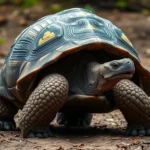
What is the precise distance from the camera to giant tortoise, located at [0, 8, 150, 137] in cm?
412

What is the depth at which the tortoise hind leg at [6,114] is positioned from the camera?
4.82m

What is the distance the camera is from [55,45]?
4305mm

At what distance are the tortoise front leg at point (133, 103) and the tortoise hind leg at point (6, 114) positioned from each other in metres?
1.00

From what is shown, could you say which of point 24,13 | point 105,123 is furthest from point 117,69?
point 24,13

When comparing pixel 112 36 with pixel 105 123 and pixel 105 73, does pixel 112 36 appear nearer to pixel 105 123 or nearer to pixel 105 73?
pixel 105 73

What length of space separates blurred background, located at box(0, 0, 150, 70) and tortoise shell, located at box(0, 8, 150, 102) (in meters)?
7.29

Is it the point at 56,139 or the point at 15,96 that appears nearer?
the point at 56,139

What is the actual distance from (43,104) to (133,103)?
70 centimetres

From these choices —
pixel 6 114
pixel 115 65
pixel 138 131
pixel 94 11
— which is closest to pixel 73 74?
pixel 115 65

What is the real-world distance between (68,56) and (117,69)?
1.69ft

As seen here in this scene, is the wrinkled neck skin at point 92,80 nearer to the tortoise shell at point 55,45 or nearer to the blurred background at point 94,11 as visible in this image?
the tortoise shell at point 55,45

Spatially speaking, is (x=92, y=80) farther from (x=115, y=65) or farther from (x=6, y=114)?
(x=6, y=114)

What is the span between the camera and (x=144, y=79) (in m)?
4.66

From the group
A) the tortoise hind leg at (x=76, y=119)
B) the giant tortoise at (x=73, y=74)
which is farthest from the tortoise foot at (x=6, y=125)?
the tortoise hind leg at (x=76, y=119)
